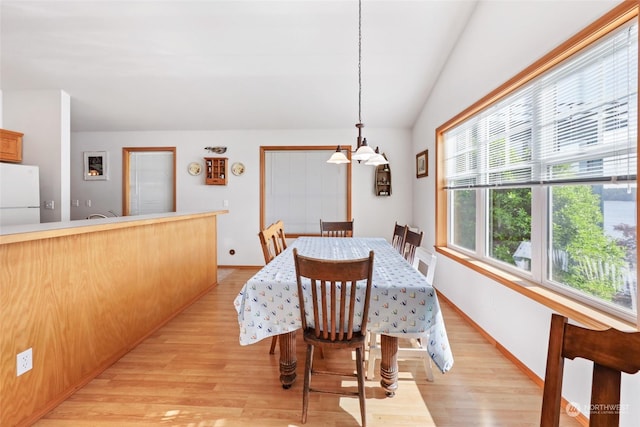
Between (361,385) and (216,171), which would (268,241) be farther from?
(216,171)

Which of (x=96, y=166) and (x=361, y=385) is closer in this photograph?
(x=361, y=385)

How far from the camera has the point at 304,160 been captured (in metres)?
4.88

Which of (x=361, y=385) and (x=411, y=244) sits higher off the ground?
(x=411, y=244)

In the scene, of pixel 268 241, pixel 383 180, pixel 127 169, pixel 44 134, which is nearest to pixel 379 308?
pixel 268 241

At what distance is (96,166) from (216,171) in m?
2.10

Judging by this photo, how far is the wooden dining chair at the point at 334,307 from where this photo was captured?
4.63ft

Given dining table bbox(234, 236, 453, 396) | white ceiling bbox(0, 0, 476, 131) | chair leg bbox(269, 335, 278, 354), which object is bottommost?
chair leg bbox(269, 335, 278, 354)

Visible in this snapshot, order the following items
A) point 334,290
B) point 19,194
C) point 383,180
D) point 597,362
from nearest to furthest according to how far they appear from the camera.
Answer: point 597,362 < point 334,290 < point 19,194 < point 383,180

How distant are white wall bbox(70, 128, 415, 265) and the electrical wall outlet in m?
3.37

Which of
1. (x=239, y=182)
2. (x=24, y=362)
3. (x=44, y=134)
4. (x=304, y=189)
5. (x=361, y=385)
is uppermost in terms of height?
(x=44, y=134)

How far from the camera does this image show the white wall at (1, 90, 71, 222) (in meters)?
3.72

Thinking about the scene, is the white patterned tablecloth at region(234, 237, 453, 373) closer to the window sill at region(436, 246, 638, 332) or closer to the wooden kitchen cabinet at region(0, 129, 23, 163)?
the window sill at region(436, 246, 638, 332)

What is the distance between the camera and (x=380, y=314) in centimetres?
158

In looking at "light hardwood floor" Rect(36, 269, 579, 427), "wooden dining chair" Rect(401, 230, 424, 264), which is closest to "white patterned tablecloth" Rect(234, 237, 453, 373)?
"light hardwood floor" Rect(36, 269, 579, 427)
